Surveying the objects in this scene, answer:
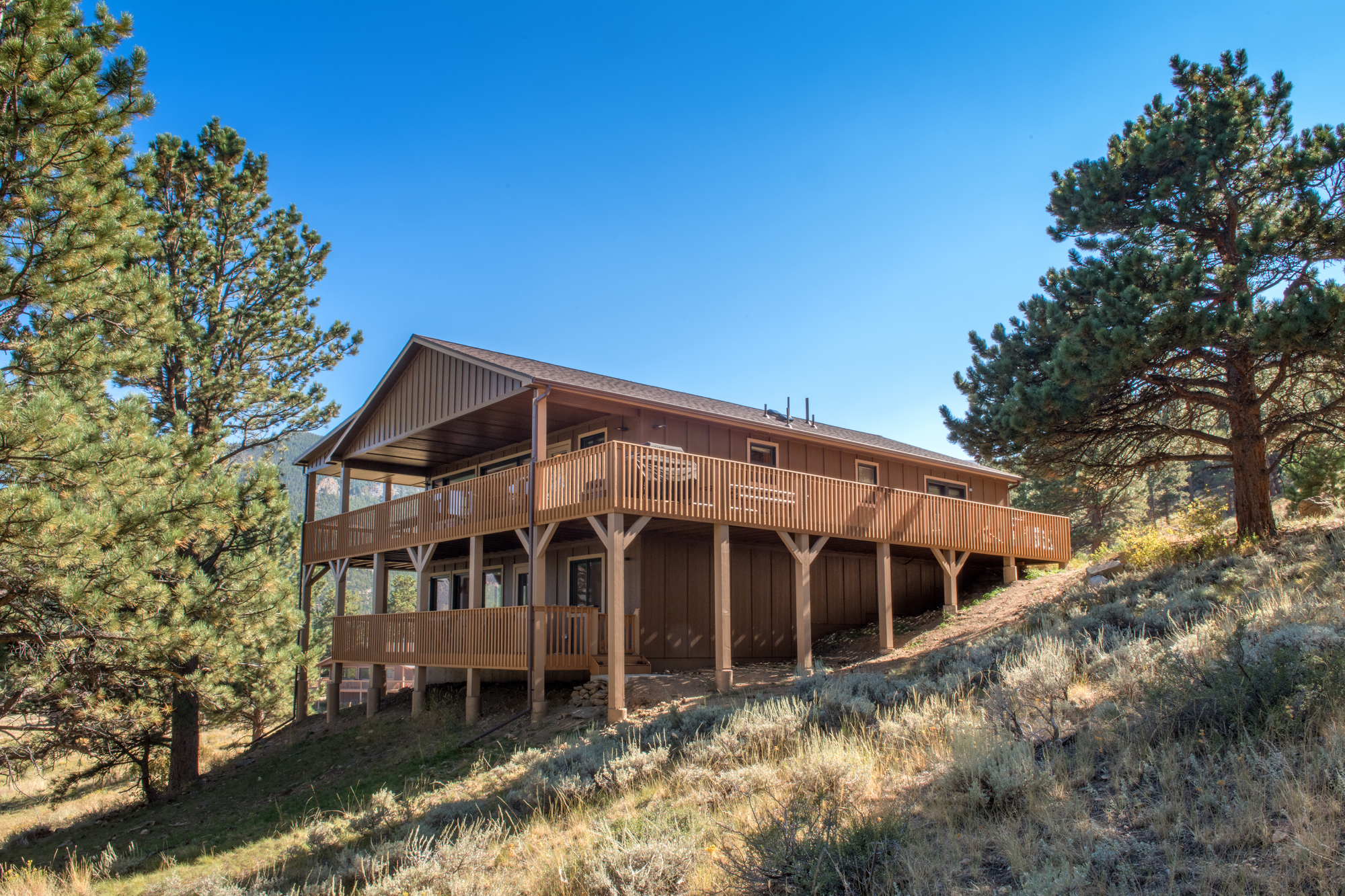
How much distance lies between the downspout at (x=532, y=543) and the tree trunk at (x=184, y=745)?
8.61 metres

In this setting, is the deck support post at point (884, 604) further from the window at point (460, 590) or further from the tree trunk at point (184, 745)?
the tree trunk at point (184, 745)

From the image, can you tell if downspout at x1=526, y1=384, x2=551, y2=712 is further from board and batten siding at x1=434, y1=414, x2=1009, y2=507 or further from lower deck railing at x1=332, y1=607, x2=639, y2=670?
board and batten siding at x1=434, y1=414, x2=1009, y2=507

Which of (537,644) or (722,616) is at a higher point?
(722,616)

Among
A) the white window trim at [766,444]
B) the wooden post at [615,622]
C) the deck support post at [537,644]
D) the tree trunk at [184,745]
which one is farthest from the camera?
the white window trim at [766,444]

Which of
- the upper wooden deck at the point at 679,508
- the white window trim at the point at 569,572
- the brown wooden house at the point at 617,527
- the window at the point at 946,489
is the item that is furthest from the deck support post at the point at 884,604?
the white window trim at the point at 569,572

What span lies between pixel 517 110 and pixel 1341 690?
1915 cm

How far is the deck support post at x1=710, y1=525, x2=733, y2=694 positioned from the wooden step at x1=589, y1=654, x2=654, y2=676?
157 cm

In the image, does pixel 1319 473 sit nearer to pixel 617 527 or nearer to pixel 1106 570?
pixel 1106 570

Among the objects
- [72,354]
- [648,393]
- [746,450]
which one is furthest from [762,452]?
[72,354]

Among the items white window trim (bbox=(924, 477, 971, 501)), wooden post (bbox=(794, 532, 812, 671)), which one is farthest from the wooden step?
white window trim (bbox=(924, 477, 971, 501))

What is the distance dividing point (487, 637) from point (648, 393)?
6460 millimetres

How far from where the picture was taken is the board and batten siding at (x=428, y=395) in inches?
687

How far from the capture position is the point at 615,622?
14.1 meters

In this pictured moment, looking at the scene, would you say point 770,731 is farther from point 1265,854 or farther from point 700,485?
point 700,485
